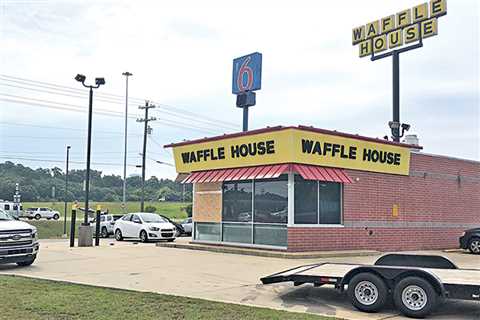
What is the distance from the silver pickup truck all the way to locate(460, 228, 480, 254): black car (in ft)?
54.0

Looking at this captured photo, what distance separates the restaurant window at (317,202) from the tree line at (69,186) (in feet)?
195

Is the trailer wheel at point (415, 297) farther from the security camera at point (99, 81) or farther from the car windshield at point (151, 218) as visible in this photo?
the car windshield at point (151, 218)

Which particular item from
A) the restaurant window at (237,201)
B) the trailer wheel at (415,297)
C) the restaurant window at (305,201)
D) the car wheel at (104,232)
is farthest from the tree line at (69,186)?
the trailer wheel at (415,297)

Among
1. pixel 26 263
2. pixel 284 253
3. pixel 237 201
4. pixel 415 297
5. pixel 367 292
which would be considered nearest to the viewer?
pixel 415 297

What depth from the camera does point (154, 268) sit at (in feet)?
45.9

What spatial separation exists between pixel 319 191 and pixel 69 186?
66.9m

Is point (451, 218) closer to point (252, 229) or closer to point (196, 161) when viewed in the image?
point (252, 229)

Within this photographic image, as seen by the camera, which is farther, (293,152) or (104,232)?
(104,232)

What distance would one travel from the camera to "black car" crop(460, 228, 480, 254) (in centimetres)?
2144

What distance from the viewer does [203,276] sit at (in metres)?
12.6

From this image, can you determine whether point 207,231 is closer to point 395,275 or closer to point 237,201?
point 237,201

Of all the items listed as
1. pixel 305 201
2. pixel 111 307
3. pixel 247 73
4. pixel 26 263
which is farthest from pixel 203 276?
pixel 247 73

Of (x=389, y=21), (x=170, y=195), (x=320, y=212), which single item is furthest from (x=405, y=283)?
(x=170, y=195)

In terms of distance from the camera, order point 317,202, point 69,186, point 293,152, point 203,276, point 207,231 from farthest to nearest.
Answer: point 69,186, point 207,231, point 317,202, point 293,152, point 203,276
